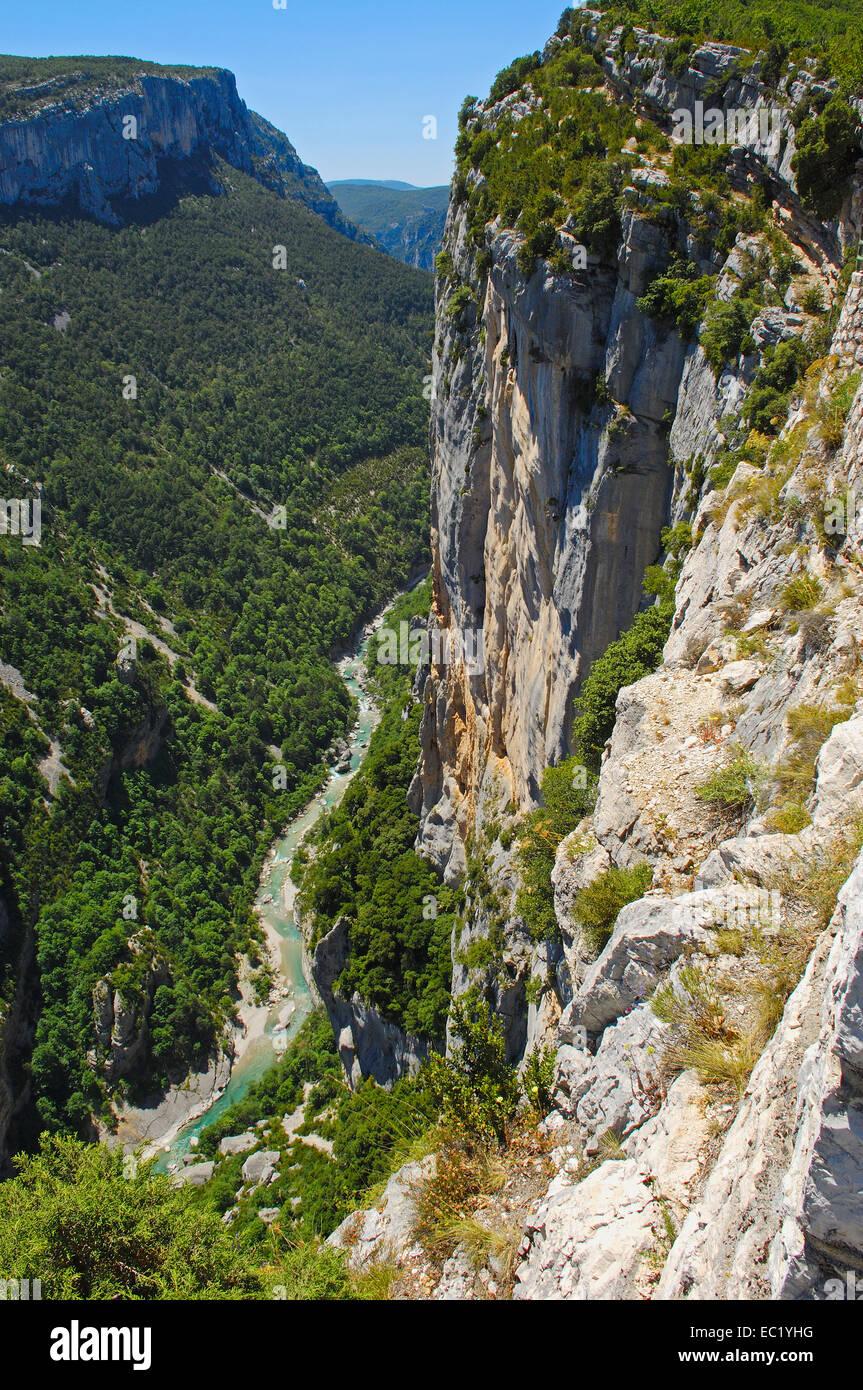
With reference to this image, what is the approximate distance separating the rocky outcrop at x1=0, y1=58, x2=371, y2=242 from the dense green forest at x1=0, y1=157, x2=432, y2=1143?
16.0 ft

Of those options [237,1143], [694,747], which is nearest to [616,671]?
[694,747]

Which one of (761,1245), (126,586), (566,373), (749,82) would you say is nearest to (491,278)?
(566,373)

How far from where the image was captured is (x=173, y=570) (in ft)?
268

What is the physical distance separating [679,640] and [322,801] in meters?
58.5

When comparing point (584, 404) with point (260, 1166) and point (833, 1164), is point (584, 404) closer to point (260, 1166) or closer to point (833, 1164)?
point (833, 1164)

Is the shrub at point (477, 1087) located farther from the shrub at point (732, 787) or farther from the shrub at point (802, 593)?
the shrub at point (802, 593)

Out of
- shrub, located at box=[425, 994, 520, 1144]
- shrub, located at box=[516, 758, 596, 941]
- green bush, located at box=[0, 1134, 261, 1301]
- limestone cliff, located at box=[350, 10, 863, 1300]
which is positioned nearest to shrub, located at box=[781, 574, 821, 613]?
limestone cliff, located at box=[350, 10, 863, 1300]

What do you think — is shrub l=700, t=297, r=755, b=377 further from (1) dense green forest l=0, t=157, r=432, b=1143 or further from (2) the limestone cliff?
(1) dense green forest l=0, t=157, r=432, b=1143

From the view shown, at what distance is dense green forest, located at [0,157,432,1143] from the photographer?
171 feet

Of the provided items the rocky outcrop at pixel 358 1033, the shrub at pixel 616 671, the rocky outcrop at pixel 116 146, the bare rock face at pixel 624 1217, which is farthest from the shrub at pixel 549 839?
the rocky outcrop at pixel 116 146

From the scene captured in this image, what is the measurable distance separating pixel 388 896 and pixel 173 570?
5536 cm

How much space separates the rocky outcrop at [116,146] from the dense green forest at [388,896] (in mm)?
114564

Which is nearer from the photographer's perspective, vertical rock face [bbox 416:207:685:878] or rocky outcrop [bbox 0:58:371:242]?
vertical rock face [bbox 416:207:685:878]

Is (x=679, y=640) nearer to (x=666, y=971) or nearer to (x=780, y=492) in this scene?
(x=780, y=492)
